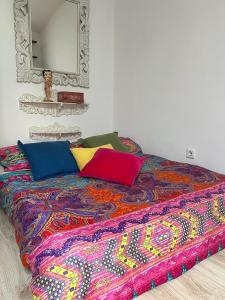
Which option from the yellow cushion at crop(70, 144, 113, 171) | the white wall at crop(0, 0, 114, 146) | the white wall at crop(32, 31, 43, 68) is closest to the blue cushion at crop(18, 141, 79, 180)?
the yellow cushion at crop(70, 144, 113, 171)

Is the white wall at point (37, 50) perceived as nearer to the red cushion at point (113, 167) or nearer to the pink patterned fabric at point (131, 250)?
the red cushion at point (113, 167)

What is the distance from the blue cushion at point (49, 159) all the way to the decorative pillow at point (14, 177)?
0.07 metres

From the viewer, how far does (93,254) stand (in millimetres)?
1065

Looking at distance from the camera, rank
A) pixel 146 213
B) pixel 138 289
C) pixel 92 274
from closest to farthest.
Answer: pixel 92 274
pixel 138 289
pixel 146 213

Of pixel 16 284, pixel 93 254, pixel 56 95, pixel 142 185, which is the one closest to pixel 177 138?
pixel 142 185

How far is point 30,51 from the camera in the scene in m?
2.51

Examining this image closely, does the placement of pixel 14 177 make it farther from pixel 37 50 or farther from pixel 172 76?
pixel 172 76

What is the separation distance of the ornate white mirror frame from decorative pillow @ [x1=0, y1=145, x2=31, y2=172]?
0.80 metres

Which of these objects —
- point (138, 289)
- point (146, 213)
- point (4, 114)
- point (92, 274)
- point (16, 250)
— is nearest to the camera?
point (92, 274)

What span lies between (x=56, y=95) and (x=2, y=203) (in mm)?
1358

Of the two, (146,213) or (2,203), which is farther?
(2,203)

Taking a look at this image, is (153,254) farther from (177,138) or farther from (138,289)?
(177,138)

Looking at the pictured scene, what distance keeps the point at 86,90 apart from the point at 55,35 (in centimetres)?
71

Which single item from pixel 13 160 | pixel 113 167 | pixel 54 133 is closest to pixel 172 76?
pixel 113 167
